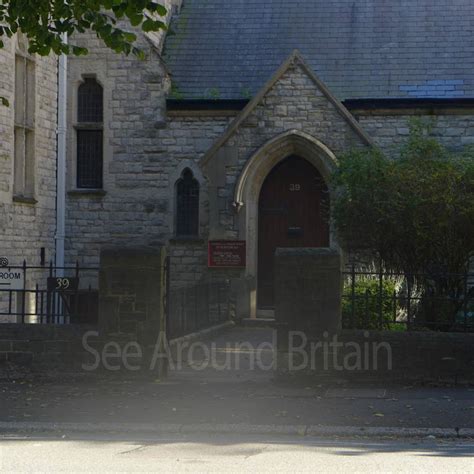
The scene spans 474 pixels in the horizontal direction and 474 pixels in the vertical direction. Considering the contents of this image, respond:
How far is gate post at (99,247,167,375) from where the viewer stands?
12367 mm

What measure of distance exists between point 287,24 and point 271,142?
4.15 m

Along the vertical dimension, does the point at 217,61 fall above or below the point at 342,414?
above

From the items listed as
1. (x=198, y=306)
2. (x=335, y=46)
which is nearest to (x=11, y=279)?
(x=198, y=306)

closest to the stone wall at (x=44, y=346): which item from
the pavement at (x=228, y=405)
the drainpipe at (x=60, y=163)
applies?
the pavement at (x=228, y=405)

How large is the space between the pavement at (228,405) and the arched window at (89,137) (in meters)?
8.81

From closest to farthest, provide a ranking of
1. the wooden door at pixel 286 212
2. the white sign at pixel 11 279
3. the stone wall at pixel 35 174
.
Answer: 1. the white sign at pixel 11 279
2. the stone wall at pixel 35 174
3. the wooden door at pixel 286 212

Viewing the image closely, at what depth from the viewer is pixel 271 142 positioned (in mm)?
19719

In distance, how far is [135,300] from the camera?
1241cm

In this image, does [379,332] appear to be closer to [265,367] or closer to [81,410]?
[265,367]

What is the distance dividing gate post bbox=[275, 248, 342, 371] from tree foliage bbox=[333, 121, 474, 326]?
1.26 metres

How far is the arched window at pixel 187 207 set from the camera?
837 inches

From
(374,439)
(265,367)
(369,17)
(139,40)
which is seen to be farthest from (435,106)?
(374,439)

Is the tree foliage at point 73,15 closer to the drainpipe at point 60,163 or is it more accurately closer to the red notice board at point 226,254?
the red notice board at point 226,254

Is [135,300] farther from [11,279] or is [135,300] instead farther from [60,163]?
[60,163]
